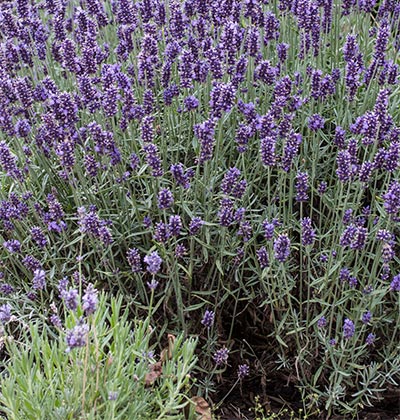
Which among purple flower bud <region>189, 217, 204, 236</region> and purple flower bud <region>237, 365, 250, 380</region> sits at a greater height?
purple flower bud <region>189, 217, 204, 236</region>

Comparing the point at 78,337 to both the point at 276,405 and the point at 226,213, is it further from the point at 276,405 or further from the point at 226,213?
the point at 276,405

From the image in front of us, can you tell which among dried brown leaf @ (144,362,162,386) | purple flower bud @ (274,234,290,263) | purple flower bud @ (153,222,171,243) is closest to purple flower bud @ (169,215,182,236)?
purple flower bud @ (153,222,171,243)

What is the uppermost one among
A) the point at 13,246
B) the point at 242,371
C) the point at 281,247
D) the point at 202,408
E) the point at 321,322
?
the point at 281,247

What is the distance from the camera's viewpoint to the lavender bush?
3289 millimetres

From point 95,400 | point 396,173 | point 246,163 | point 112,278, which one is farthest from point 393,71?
point 95,400

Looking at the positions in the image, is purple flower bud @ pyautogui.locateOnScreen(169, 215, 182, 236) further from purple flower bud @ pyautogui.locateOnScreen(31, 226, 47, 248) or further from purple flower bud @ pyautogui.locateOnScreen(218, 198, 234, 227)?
purple flower bud @ pyautogui.locateOnScreen(31, 226, 47, 248)

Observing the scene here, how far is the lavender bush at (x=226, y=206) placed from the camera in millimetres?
3289

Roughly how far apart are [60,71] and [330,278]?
267cm

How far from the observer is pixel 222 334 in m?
3.77

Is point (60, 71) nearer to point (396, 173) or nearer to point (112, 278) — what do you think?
point (112, 278)

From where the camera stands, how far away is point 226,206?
3.21 metres

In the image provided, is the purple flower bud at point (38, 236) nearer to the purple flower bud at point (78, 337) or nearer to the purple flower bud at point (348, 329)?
the purple flower bud at point (78, 337)

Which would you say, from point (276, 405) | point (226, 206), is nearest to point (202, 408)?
point (276, 405)

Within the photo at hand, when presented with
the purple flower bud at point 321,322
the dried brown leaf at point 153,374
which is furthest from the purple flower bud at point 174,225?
the purple flower bud at point 321,322
